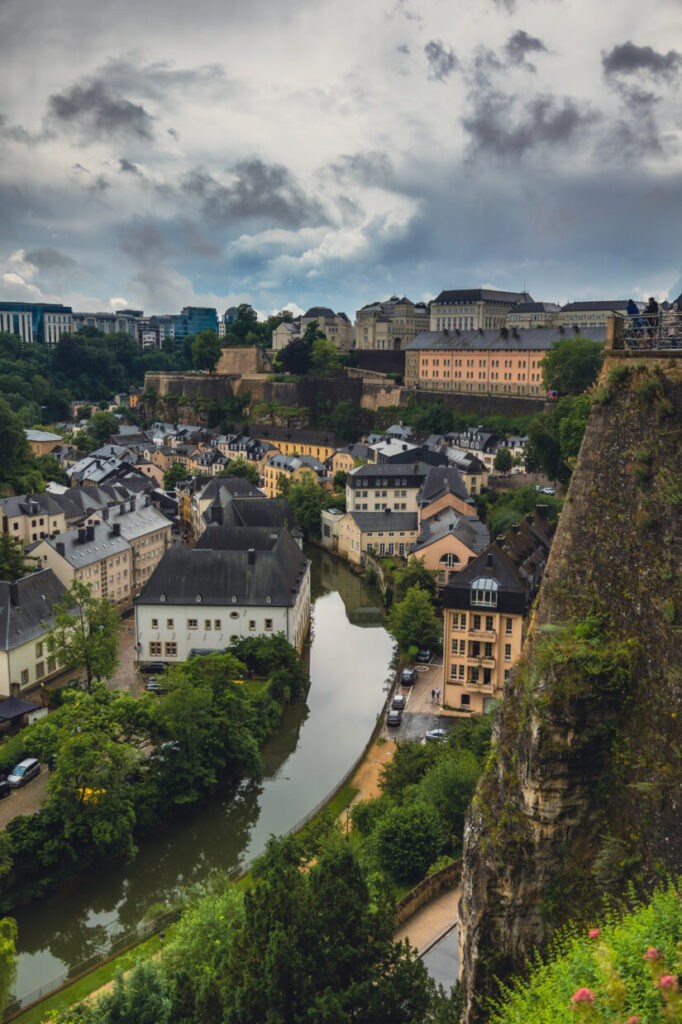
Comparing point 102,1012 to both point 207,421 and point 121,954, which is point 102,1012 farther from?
point 207,421

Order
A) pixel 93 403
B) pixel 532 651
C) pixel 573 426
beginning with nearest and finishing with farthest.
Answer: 1. pixel 532 651
2. pixel 573 426
3. pixel 93 403

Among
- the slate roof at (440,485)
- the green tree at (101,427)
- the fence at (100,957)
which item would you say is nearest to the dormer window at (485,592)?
the fence at (100,957)

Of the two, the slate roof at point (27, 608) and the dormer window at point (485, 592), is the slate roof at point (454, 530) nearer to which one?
the dormer window at point (485, 592)

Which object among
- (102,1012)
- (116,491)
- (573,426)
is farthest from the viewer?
(116,491)

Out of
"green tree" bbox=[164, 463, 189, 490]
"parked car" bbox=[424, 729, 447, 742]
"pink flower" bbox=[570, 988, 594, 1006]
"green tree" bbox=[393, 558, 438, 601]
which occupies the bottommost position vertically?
"parked car" bbox=[424, 729, 447, 742]

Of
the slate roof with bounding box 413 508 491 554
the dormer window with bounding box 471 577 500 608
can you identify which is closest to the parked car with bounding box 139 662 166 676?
the dormer window with bounding box 471 577 500 608

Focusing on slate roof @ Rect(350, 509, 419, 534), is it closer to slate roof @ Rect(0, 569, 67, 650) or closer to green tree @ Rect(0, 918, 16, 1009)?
slate roof @ Rect(0, 569, 67, 650)

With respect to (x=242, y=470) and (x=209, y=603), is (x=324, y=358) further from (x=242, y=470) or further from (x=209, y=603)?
(x=209, y=603)

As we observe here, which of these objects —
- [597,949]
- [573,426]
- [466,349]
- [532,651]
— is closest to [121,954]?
[532,651]
